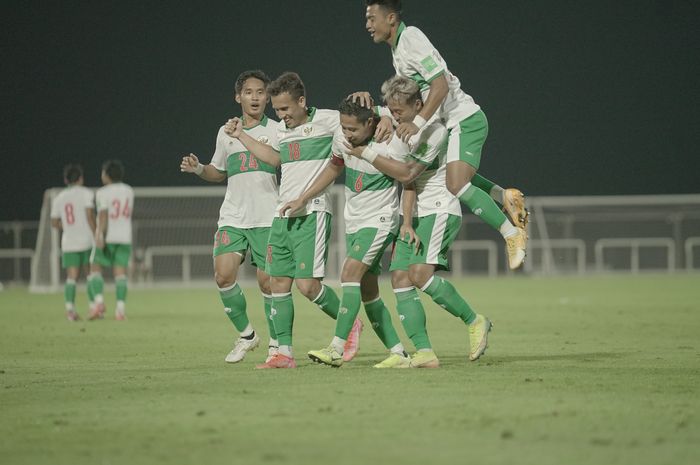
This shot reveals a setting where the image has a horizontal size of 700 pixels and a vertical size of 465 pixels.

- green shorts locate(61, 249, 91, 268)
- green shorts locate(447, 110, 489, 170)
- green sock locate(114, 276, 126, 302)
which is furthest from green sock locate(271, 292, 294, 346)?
green shorts locate(61, 249, 91, 268)

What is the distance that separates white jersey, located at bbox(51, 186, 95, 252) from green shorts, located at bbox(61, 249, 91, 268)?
9 cm

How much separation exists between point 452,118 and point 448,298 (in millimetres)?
1306

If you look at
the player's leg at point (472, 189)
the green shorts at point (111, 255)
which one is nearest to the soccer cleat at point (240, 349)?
the player's leg at point (472, 189)

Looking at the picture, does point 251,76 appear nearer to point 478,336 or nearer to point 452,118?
point 452,118

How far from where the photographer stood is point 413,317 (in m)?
8.37

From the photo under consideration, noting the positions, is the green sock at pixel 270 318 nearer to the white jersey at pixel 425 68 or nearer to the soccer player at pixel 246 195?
the soccer player at pixel 246 195

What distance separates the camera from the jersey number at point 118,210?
16.4 m

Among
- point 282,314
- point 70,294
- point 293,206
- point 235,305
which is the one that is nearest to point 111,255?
point 70,294

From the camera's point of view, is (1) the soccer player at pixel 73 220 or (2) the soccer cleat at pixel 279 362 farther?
(1) the soccer player at pixel 73 220

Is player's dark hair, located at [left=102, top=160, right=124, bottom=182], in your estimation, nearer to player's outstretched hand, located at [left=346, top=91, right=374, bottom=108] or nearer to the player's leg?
player's outstretched hand, located at [left=346, top=91, right=374, bottom=108]

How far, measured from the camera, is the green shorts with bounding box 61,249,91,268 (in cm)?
1728

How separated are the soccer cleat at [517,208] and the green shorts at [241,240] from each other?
6.66 ft

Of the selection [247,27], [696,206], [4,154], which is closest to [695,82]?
[696,206]

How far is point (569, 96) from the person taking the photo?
37.7m
